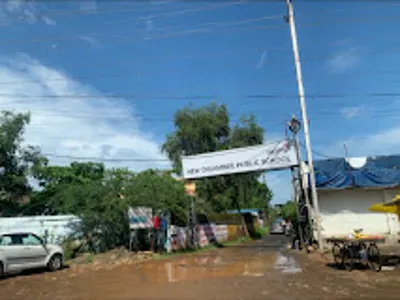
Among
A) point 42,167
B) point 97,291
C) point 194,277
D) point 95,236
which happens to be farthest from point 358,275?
point 42,167

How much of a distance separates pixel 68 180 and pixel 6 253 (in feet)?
53.8

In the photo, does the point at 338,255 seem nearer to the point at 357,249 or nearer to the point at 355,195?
the point at 357,249

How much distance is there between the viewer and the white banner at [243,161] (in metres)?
18.7

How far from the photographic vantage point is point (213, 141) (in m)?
32.8

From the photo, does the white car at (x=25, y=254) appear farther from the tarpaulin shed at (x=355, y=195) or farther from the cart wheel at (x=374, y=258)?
the tarpaulin shed at (x=355, y=195)

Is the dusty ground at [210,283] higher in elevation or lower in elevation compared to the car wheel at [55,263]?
lower

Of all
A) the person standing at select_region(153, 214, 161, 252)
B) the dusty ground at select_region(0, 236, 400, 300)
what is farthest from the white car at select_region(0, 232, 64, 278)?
the person standing at select_region(153, 214, 161, 252)

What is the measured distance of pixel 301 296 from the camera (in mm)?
7719

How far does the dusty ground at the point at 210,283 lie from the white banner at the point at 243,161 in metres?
6.29

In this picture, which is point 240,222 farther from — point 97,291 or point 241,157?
point 97,291

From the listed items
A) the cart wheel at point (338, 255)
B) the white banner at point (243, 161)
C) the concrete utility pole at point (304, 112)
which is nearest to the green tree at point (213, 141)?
the white banner at point (243, 161)

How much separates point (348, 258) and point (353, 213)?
333 inches

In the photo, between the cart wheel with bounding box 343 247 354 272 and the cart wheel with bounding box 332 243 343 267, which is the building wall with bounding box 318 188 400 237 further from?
the cart wheel with bounding box 343 247 354 272

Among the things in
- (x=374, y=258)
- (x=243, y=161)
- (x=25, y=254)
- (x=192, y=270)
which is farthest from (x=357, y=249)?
(x=25, y=254)
